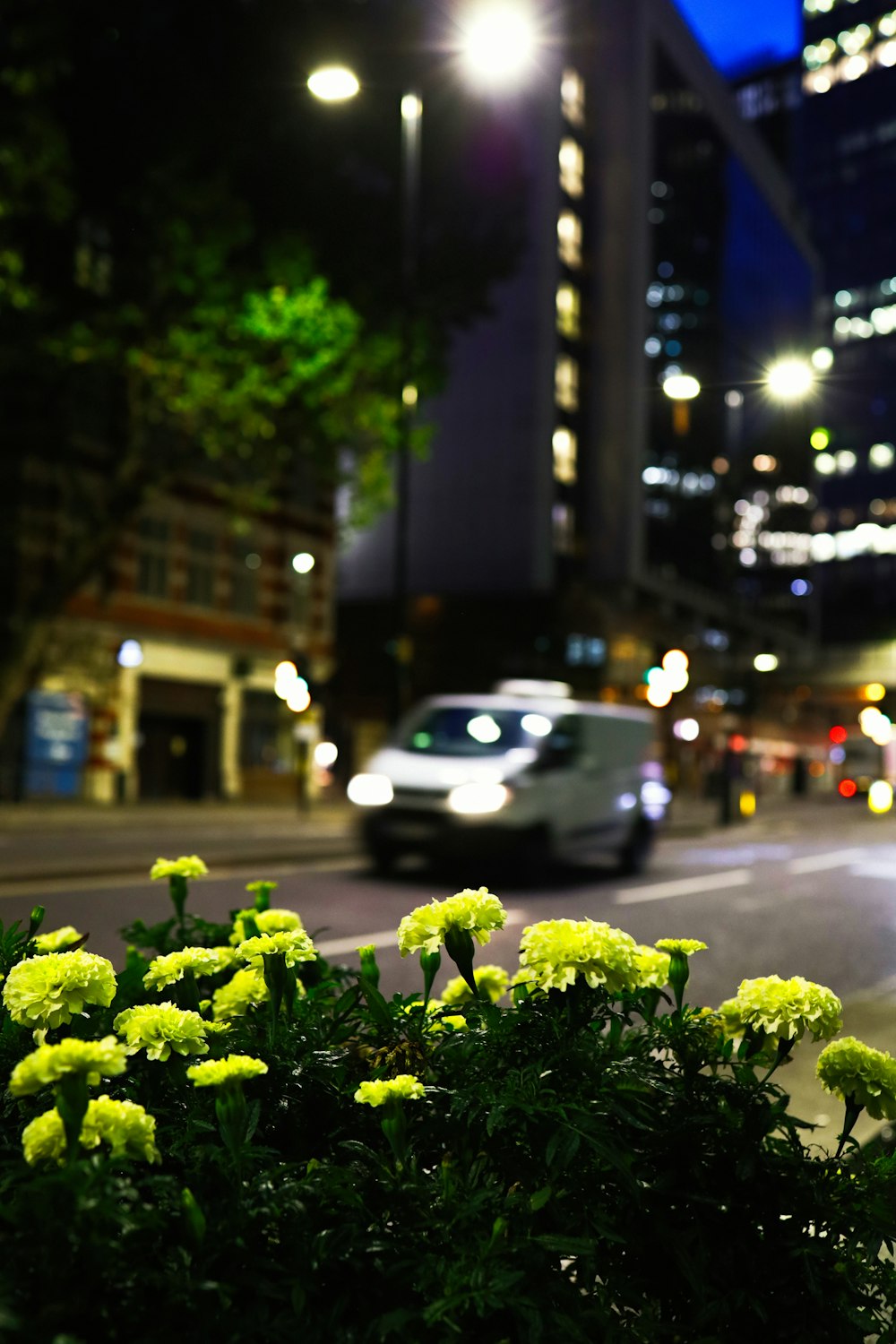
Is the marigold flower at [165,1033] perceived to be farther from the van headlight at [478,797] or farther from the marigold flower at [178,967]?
the van headlight at [478,797]

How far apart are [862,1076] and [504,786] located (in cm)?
1143

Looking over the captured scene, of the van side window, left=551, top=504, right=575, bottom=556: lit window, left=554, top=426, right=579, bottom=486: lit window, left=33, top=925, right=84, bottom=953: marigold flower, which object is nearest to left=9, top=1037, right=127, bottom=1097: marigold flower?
left=33, top=925, right=84, bottom=953: marigold flower

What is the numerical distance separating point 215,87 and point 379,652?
1093 inches

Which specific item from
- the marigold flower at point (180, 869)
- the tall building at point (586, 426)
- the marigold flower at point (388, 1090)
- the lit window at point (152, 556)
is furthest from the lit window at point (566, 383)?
the marigold flower at point (388, 1090)

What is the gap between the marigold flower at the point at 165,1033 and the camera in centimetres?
180

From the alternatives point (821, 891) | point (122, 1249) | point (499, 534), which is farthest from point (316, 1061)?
point (499, 534)

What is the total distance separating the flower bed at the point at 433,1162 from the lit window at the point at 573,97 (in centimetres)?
4825

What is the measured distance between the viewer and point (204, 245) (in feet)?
66.6

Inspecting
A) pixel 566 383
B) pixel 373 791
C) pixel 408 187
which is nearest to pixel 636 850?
pixel 373 791

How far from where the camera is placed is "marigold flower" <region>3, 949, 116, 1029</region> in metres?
1.83

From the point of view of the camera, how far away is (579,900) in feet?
40.7

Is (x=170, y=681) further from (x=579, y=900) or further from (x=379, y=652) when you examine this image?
(x=579, y=900)

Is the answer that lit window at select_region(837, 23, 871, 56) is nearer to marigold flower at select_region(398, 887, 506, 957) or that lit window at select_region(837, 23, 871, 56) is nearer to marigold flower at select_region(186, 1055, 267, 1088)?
marigold flower at select_region(398, 887, 506, 957)

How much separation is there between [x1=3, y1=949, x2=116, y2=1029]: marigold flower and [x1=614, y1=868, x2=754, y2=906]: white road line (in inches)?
415
